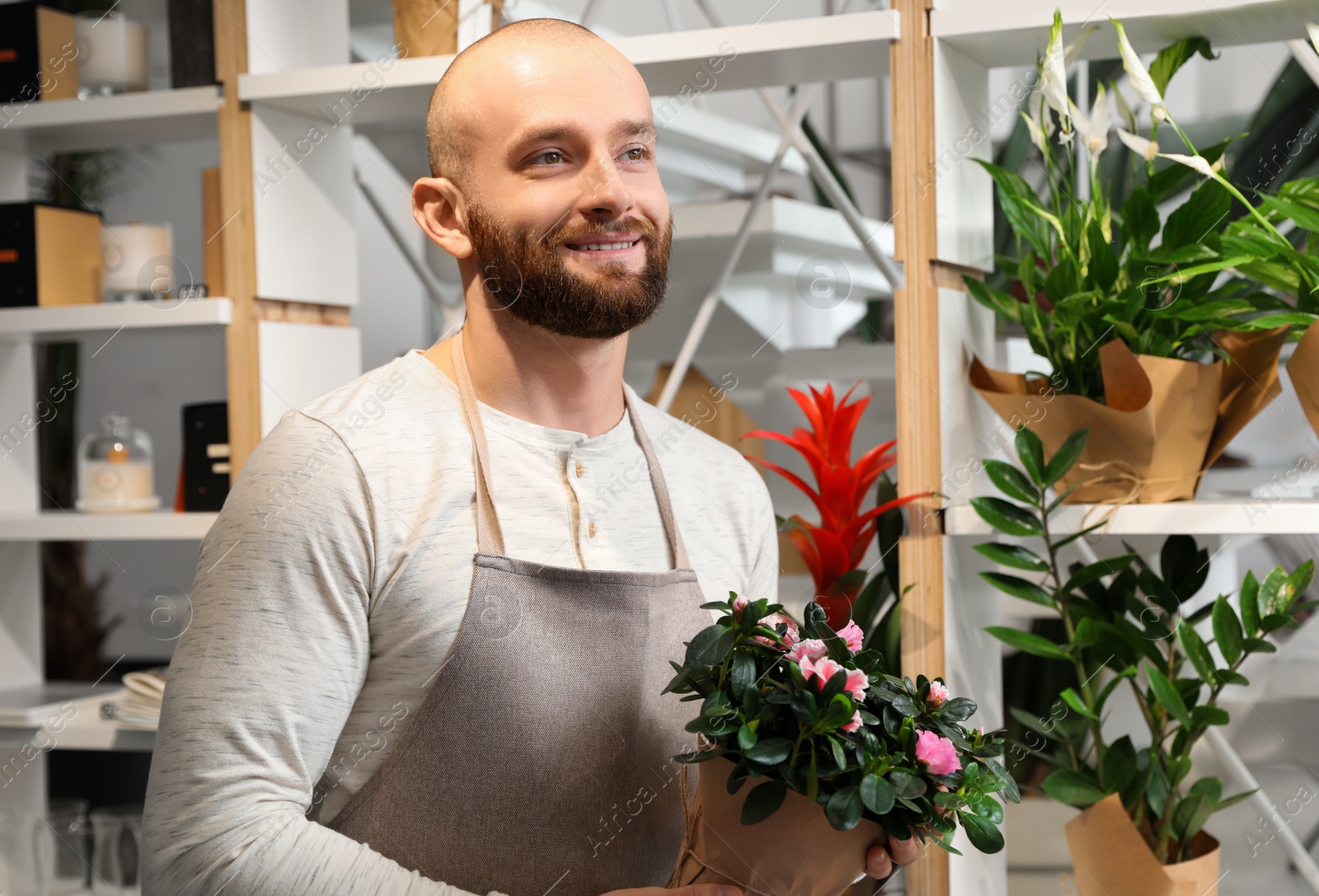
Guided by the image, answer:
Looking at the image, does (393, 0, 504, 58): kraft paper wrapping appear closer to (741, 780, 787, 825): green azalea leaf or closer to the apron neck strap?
the apron neck strap

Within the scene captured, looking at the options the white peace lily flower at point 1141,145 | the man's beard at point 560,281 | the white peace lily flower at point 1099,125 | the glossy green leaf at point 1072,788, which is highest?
the white peace lily flower at point 1099,125

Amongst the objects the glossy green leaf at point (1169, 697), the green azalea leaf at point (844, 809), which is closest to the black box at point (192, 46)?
the green azalea leaf at point (844, 809)

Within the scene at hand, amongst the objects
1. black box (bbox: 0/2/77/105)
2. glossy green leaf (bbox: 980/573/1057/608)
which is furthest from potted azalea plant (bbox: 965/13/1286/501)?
black box (bbox: 0/2/77/105)

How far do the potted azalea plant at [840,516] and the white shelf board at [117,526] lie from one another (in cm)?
77

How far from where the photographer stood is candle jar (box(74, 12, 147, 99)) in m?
1.67

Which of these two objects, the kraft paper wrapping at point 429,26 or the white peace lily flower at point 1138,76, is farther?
the kraft paper wrapping at point 429,26

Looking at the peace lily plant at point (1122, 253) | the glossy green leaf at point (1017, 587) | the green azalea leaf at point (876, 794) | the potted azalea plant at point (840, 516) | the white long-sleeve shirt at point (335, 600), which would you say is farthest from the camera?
the potted azalea plant at point (840, 516)

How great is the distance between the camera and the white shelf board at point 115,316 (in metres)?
1.50

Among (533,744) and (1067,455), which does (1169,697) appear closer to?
(1067,455)

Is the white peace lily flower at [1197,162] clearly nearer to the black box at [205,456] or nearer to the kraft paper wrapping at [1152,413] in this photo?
the kraft paper wrapping at [1152,413]

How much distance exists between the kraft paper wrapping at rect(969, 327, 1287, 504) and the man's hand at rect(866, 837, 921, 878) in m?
0.47

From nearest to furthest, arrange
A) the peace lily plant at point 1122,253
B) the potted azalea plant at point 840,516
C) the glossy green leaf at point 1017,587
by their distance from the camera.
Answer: the peace lily plant at point 1122,253
the glossy green leaf at point 1017,587
the potted azalea plant at point 840,516

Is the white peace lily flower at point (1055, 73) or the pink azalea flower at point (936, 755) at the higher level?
the white peace lily flower at point (1055, 73)

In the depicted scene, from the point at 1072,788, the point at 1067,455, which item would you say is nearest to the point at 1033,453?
the point at 1067,455
